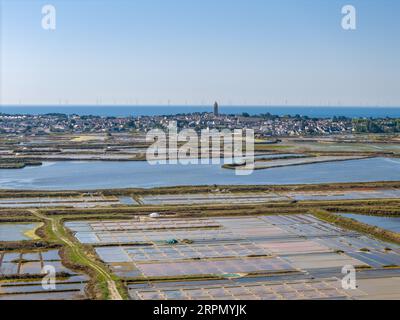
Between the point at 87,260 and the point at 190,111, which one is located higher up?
the point at 190,111

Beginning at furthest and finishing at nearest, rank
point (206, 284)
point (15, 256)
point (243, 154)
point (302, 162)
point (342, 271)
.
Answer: point (243, 154) → point (302, 162) → point (15, 256) → point (342, 271) → point (206, 284)

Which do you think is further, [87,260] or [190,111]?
[190,111]

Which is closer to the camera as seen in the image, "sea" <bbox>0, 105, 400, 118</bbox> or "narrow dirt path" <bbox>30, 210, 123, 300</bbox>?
"narrow dirt path" <bbox>30, 210, 123, 300</bbox>

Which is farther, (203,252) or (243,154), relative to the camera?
(243,154)

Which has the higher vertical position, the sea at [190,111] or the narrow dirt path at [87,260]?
the sea at [190,111]

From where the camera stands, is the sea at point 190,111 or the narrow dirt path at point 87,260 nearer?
the narrow dirt path at point 87,260

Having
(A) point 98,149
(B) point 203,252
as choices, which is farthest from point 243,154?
(B) point 203,252

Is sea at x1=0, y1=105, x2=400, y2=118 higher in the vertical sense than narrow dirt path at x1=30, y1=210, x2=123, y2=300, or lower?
higher

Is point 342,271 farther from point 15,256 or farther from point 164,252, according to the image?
point 15,256
